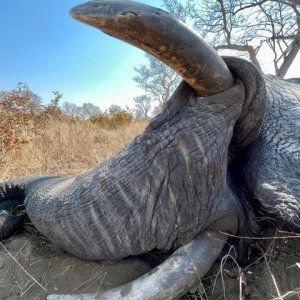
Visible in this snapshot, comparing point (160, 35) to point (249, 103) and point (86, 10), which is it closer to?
point (86, 10)

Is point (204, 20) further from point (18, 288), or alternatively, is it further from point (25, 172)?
point (18, 288)

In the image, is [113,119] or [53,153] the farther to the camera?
[113,119]

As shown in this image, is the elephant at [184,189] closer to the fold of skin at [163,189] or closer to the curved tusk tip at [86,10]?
the fold of skin at [163,189]

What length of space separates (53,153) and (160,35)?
5.42 meters

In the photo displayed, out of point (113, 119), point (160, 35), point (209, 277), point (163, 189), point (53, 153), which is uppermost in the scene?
point (160, 35)

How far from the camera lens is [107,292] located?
4.22ft

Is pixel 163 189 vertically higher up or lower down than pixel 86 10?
lower down

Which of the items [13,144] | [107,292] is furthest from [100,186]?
[13,144]

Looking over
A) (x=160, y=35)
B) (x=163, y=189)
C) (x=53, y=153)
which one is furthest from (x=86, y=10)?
(x=53, y=153)

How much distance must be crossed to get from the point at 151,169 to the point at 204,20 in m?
15.4

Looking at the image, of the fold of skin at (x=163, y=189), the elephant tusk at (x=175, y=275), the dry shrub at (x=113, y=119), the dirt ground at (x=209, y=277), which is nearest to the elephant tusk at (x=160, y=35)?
the fold of skin at (x=163, y=189)

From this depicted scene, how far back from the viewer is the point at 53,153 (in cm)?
614

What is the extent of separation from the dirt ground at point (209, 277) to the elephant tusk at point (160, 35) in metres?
0.71

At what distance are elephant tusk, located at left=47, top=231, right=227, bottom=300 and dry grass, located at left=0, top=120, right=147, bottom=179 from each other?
2933 millimetres
